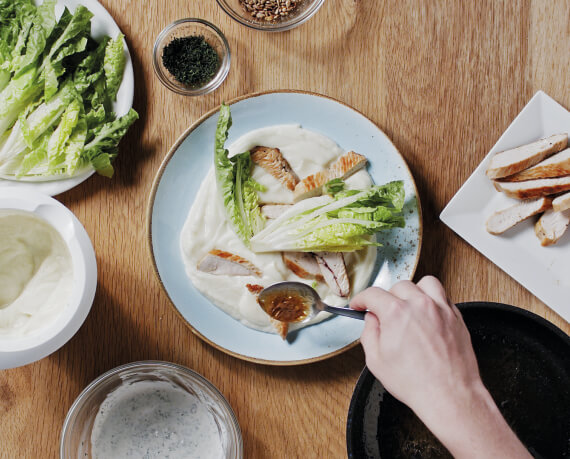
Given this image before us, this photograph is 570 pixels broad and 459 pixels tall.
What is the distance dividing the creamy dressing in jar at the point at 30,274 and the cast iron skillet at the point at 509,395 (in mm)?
669

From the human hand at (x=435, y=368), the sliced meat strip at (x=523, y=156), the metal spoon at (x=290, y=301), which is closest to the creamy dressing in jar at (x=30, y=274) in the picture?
the metal spoon at (x=290, y=301)

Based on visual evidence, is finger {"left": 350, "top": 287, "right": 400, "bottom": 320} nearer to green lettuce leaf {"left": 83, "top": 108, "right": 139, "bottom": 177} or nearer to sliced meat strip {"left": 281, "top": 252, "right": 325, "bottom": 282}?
sliced meat strip {"left": 281, "top": 252, "right": 325, "bottom": 282}

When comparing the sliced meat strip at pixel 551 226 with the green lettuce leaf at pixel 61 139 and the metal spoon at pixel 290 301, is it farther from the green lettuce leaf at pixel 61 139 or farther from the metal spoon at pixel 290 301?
the green lettuce leaf at pixel 61 139

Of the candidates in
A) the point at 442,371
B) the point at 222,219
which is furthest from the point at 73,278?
the point at 442,371

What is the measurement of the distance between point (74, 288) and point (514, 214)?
1.00 meters

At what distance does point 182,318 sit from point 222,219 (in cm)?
25

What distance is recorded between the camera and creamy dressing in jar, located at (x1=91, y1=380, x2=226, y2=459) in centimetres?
133

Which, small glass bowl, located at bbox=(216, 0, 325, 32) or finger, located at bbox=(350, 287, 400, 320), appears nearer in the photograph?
finger, located at bbox=(350, 287, 400, 320)

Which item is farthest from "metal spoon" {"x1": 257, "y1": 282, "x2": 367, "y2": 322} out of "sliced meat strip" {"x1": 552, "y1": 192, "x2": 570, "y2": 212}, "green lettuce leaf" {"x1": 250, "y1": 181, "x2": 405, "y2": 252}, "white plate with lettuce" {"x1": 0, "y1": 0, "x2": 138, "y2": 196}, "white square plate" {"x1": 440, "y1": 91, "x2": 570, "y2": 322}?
"sliced meat strip" {"x1": 552, "y1": 192, "x2": 570, "y2": 212}

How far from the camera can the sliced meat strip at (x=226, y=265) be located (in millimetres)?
1316

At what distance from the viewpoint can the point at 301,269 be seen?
4.36 feet

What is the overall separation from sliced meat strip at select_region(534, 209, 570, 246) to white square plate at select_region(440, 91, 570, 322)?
0.02 metres

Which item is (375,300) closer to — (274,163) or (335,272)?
(335,272)

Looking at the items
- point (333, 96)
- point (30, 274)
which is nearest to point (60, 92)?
point (30, 274)
